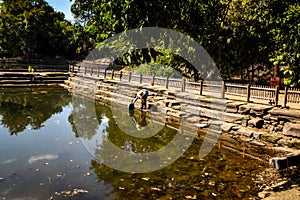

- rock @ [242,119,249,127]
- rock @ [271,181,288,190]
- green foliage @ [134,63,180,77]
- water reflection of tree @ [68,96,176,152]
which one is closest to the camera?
rock @ [271,181,288,190]

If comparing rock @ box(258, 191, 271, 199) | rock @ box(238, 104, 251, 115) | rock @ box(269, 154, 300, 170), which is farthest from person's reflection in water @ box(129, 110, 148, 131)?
rock @ box(258, 191, 271, 199)

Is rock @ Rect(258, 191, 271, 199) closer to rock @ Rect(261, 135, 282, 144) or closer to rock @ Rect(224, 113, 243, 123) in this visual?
rock @ Rect(261, 135, 282, 144)

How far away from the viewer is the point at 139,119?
58.8ft

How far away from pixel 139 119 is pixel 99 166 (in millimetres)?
8285

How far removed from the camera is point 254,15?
22.0 metres

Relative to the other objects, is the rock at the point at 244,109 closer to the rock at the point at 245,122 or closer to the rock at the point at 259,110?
the rock at the point at 259,110

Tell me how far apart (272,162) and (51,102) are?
17503mm

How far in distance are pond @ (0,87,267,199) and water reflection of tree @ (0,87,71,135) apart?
14 centimetres

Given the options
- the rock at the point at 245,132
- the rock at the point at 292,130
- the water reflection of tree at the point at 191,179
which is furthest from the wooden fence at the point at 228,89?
the water reflection of tree at the point at 191,179

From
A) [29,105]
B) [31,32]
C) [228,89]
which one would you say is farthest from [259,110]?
[31,32]

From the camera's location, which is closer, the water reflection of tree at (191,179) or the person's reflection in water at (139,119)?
the water reflection of tree at (191,179)

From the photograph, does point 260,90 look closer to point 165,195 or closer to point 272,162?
point 272,162

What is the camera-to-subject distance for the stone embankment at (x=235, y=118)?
12.5 m

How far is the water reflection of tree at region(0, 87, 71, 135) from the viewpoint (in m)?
15.7
